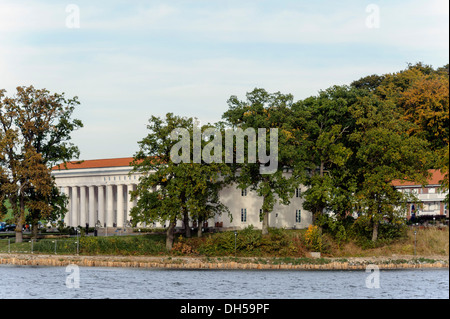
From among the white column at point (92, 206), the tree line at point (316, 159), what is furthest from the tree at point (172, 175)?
the white column at point (92, 206)

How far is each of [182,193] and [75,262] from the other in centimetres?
1281

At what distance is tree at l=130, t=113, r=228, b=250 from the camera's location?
8331cm

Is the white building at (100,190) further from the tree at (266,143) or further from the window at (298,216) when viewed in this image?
the tree at (266,143)

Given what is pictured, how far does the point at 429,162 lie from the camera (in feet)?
278

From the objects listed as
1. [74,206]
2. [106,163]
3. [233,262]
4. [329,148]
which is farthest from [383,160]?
[74,206]

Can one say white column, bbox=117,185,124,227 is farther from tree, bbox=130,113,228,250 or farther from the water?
the water

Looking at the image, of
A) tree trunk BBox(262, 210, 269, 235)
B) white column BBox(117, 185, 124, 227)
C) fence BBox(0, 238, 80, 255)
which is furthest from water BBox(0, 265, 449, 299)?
white column BBox(117, 185, 124, 227)

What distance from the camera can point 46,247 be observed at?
3450 inches

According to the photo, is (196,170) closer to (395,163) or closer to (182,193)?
(182,193)

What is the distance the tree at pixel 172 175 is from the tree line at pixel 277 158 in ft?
0.38

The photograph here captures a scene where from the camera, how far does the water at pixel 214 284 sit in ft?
204
